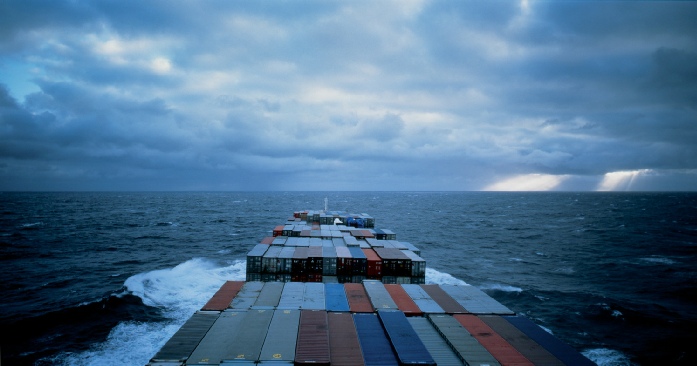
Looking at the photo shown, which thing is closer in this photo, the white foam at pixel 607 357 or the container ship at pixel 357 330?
the container ship at pixel 357 330

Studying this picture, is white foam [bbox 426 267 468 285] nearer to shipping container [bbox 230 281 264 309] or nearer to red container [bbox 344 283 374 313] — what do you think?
red container [bbox 344 283 374 313]

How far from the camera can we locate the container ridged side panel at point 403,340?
17.0 m

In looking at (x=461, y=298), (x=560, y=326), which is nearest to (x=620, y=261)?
(x=560, y=326)

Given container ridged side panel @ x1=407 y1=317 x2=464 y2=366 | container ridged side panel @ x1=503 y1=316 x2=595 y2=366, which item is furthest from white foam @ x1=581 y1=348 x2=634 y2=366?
container ridged side panel @ x1=407 y1=317 x2=464 y2=366

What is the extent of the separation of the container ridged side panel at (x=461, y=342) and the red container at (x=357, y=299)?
4685 millimetres

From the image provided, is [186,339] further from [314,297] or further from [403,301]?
[403,301]

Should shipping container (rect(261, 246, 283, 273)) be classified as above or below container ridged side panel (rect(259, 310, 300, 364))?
above

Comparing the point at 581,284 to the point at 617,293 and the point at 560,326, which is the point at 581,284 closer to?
the point at 617,293

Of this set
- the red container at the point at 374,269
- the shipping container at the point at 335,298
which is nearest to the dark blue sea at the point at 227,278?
the shipping container at the point at 335,298

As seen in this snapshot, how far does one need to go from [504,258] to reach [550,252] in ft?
48.7

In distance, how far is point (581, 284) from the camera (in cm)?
5244

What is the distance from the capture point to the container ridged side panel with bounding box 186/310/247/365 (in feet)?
55.4

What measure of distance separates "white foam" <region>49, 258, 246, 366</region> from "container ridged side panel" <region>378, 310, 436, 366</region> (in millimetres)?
21058

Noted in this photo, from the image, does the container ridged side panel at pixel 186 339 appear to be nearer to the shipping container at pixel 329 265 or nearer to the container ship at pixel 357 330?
the container ship at pixel 357 330
